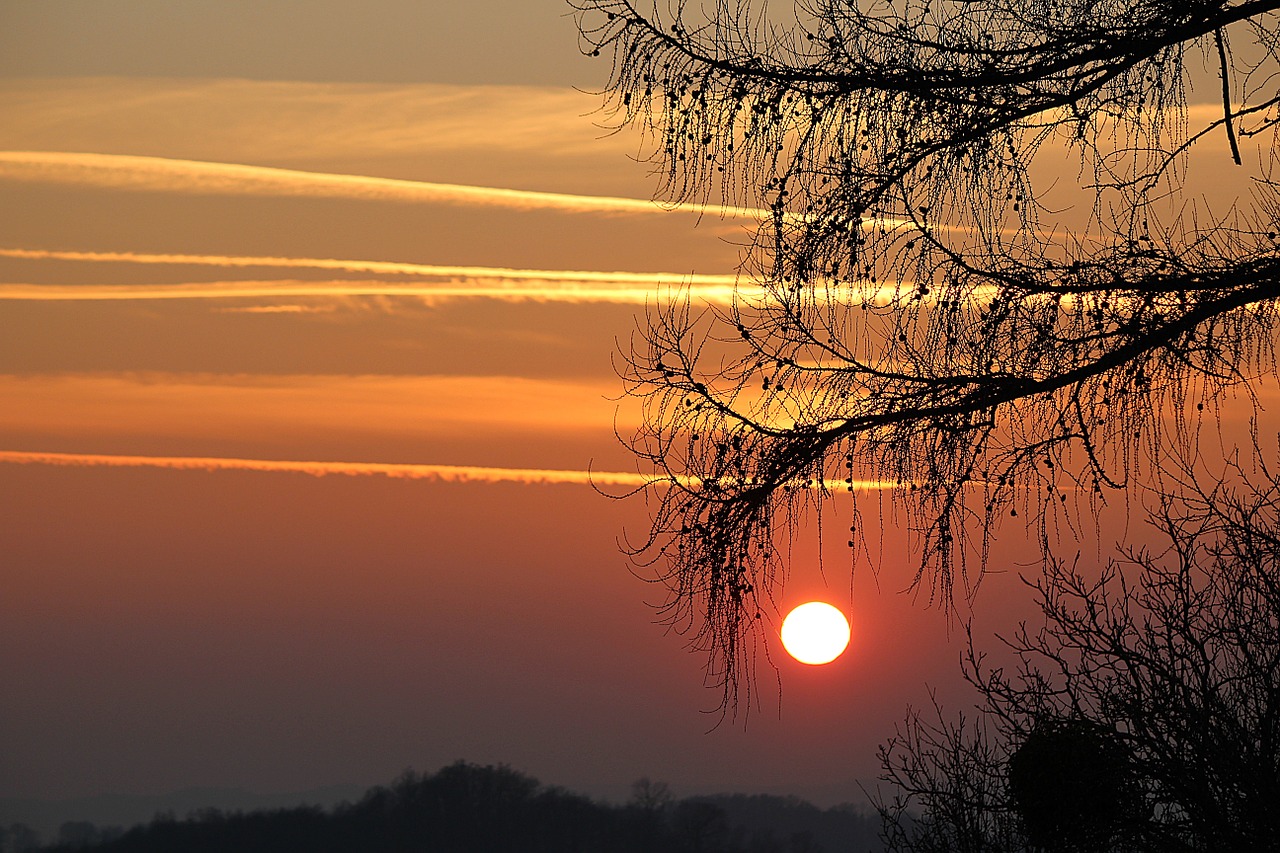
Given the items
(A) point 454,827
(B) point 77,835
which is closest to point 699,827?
(A) point 454,827

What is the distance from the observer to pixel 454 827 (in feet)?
326

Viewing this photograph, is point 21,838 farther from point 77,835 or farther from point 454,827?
point 454,827

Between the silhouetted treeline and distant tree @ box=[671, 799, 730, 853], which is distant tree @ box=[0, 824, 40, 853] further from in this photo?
distant tree @ box=[671, 799, 730, 853]

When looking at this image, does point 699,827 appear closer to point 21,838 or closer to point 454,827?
point 454,827

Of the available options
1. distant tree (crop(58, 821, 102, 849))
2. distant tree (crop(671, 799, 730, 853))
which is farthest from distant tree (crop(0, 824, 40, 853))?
distant tree (crop(671, 799, 730, 853))

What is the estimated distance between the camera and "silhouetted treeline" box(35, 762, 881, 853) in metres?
96.4

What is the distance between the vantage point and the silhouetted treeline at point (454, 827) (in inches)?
3797

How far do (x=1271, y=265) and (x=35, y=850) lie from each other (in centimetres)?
10435

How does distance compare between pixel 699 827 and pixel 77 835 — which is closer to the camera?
pixel 699 827

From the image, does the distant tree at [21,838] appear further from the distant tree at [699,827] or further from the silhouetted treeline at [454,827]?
the distant tree at [699,827]

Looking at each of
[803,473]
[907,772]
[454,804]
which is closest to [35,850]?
[454,804]

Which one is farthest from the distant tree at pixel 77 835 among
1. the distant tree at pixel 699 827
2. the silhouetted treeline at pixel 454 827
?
the distant tree at pixel 699 827

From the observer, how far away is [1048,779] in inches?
410

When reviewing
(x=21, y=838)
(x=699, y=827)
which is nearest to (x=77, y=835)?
(x=21, y=838)
